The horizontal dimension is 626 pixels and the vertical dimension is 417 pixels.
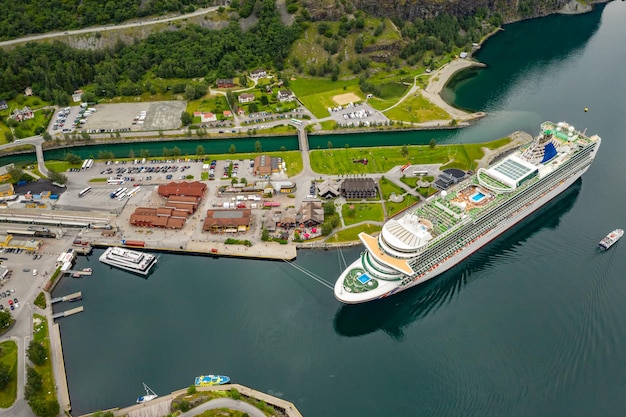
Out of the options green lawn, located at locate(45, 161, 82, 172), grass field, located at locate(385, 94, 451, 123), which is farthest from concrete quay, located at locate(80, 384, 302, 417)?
grass field, located at locate(385, 94, 451, 123)

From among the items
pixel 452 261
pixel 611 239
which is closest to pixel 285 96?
pixel 452 261

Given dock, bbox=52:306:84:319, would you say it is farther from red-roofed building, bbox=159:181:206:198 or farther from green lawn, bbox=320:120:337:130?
green lawn, bbox=320:120:337:130

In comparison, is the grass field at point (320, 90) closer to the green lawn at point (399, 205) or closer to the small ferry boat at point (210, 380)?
the green lawn at point (399, 205)

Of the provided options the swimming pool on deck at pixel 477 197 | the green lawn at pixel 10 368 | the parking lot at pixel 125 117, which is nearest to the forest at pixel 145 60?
Result: the parking lot at pixel 125 117

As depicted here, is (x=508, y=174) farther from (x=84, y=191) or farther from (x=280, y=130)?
(x=84, y=191)

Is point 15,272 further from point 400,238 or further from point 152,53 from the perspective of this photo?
point 152,53
